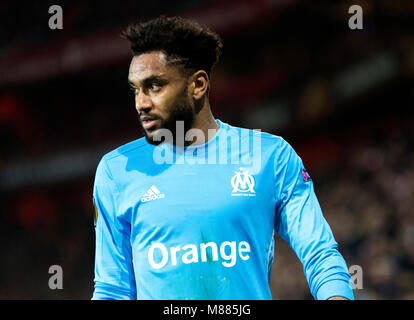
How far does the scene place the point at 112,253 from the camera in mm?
2564

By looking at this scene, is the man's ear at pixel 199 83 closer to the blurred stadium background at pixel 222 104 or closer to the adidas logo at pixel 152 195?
the adidas logo at pixel 152 195

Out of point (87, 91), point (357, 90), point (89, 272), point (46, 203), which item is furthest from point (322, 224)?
point (46, 203)

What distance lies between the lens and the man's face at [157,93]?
2.48 metres

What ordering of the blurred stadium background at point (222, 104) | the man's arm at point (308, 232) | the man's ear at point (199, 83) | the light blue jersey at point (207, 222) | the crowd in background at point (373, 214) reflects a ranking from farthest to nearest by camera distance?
the blurred stadium background at point (222, 104) < the crowd in background at point (373, 214) < the man's ear at point (199, 83) < the light blue jersey at point (207, 222) < the man's arm at point (308, 232)

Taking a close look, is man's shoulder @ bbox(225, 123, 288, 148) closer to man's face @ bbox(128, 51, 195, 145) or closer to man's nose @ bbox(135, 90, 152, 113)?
man's face @ bbox(128, 51, 195, 145)

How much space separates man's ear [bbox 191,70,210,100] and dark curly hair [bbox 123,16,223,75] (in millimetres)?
29

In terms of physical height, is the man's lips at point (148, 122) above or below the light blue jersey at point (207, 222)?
above

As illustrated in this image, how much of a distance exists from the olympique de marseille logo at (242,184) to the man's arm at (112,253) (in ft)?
1.50

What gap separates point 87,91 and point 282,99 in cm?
392

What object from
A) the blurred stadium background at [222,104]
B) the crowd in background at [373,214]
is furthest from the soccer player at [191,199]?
the blurred stadium background at [222,104]

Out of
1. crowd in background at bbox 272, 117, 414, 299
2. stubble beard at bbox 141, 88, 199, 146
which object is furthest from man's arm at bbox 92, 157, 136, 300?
crowd in background at bbox 272, 117, 414, 299

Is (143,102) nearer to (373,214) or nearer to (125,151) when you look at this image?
(125,151)

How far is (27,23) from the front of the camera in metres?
12.6

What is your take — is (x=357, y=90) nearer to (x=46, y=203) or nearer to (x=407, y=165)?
(x=407, y=165)
